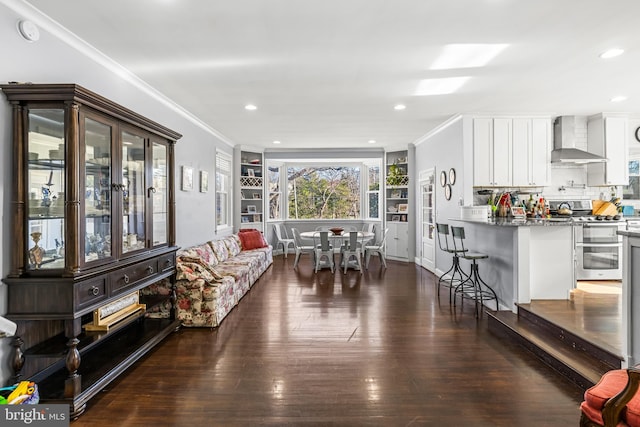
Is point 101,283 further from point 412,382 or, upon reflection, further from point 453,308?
point 453,308

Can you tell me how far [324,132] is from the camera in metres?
6.66

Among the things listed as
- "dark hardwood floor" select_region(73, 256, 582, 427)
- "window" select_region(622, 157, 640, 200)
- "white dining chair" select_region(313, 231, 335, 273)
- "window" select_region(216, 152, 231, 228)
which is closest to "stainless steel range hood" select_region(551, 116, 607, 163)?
"window" select_region(622, 157, 640, 200)

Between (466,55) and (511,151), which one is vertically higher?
(466,55)

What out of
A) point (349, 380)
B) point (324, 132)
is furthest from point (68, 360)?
point (324, 132)

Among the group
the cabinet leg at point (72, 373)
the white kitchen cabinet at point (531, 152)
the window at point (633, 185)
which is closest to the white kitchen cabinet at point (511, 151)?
the white kitchen cabinet at point (531, 152)

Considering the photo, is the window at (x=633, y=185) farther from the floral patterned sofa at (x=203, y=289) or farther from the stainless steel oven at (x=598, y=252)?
the floral patterned sofa at (x=203, y=289)

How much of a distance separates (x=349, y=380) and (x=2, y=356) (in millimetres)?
2312

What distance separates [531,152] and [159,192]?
17.4 feet

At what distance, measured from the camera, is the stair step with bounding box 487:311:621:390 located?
2.56 meters

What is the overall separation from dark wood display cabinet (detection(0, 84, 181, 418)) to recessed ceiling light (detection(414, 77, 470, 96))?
3.03 meters

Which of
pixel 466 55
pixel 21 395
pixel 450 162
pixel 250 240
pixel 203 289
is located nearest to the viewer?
pixel 21 395

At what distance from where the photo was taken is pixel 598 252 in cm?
498

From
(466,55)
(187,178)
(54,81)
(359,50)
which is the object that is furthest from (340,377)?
(187,178)

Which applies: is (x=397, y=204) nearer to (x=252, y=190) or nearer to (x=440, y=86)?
(x=252, y=190)
